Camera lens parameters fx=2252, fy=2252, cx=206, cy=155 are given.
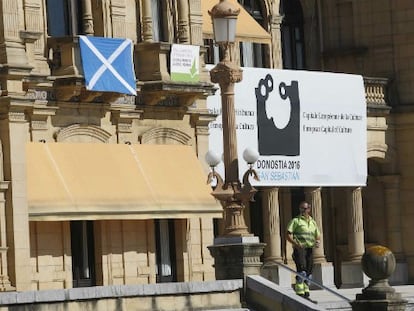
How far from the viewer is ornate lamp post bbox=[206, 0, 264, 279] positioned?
38875 mm

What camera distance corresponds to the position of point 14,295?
111ft

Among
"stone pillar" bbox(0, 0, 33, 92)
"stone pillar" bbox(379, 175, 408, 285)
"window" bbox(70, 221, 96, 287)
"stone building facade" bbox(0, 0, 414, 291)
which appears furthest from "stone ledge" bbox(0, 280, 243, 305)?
"stone pillar" bbox(379, 175, 408, 285)

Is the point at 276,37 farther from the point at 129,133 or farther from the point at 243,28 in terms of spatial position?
the point at 129,133

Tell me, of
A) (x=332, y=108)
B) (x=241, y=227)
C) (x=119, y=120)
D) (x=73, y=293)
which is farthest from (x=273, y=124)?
(x=73, y=293)

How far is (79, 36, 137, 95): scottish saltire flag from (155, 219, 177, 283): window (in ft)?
10.7

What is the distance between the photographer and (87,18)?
1887 inches

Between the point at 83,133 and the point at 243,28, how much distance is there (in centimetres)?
583

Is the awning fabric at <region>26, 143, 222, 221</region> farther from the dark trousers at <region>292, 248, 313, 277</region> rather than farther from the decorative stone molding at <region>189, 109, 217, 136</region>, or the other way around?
the dark trousers at <region>292, 248, 313, 277</region>

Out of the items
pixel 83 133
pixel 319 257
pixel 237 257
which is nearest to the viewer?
pixel 237 257

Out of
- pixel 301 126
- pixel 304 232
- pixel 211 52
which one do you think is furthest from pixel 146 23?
pixel 304 232

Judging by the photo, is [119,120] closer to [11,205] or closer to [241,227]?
[11,205]

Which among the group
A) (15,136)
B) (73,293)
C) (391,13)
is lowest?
(73,293)

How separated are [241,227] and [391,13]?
21674 millimetres

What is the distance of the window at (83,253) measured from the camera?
4716 cm
